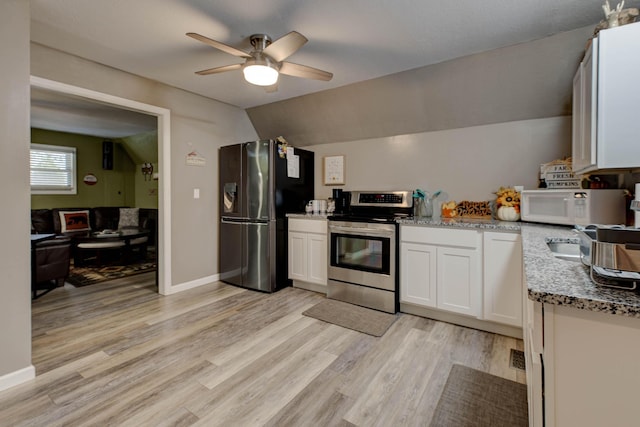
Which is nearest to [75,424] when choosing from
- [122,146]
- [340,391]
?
[340,391]

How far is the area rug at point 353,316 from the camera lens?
262 centimetres

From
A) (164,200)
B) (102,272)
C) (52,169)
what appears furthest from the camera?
(52,169)

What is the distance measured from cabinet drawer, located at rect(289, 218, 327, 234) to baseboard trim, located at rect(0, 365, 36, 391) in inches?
97.7

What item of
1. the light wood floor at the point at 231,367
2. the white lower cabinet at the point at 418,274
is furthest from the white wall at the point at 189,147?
the white lower cabinet at the point at 418,274

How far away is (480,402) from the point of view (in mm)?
1689

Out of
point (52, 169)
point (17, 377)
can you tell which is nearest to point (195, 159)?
point (17, 377)

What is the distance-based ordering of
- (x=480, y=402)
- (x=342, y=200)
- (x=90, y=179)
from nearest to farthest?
(x=480, y=402)
(x=342, y=200)
(x=90, y=179)

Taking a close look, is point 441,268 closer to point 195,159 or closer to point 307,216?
point 307,216

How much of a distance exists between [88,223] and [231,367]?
5404mm

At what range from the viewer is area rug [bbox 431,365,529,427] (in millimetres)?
1553

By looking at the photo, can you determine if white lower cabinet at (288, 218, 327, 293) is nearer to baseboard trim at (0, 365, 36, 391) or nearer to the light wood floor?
the light wood floor

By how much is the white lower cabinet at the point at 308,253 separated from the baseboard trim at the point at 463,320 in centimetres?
101

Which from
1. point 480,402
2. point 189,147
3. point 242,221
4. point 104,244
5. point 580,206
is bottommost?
point 480,402

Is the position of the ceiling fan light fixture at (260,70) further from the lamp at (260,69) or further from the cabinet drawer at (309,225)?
the cabinet drawer at (309,225)
